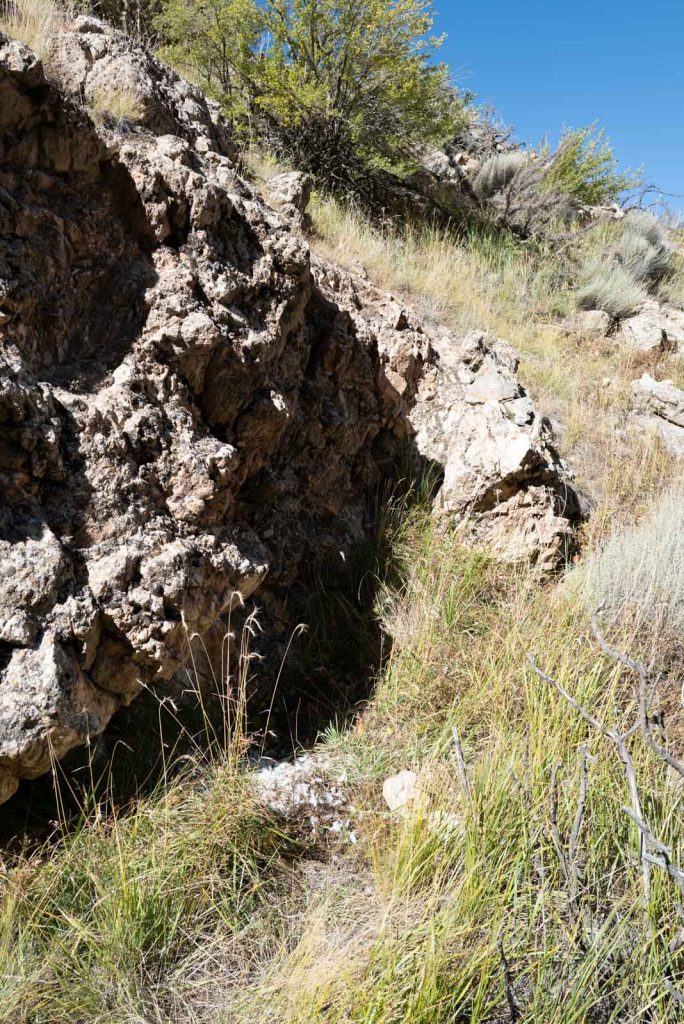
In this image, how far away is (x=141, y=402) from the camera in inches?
103

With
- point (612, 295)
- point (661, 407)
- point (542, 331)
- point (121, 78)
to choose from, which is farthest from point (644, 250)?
point (121, 78)

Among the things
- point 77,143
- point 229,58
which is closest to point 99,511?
point 77,143

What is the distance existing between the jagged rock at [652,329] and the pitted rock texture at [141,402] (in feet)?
13.8

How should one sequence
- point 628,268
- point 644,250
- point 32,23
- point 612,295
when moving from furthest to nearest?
point 644,250 → point 628,268 → point 612,295 → point 32,23

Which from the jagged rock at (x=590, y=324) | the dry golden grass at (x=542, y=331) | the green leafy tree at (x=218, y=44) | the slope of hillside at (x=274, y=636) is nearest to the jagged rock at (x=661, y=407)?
the dry golden grass at (x=542, y=331)

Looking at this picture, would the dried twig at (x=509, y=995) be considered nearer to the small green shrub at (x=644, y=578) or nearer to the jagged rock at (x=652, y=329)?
the small green shrub at (x=644, y=578)

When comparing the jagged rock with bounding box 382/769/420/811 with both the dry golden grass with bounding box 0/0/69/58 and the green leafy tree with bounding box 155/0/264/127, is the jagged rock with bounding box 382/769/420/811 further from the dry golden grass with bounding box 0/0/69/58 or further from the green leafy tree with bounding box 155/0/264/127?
the green leafy tree with bounding box 155/0/264/127

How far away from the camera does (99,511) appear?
2.39m

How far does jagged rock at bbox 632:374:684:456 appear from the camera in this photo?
5.66 m

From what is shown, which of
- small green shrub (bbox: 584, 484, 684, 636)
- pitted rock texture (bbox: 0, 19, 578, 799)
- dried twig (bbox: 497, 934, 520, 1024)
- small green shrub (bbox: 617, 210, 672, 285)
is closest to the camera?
dried twig (bbox: 497, 934, 520, 1024)

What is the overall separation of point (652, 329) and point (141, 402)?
6.45m

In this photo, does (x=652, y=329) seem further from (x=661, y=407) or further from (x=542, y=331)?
(x=661, y=407)

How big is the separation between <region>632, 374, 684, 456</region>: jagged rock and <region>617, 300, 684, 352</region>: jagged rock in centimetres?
106

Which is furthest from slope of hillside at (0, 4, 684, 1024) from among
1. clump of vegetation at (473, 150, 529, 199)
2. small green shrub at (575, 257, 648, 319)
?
clump of vegetation at (473, 150, 529, 199)
